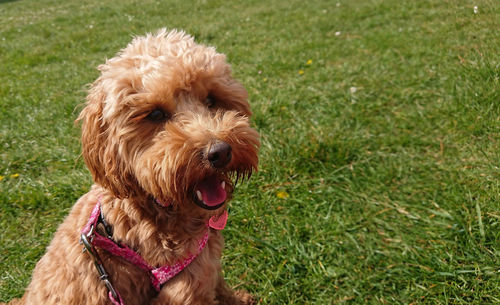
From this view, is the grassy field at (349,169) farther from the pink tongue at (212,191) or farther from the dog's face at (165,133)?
the dog's face at (165,133)

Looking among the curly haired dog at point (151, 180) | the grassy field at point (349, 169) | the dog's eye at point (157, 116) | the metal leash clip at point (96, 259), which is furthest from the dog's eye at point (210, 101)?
the grassy field at point (349, 169)

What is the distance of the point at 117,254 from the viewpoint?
6.42 feet

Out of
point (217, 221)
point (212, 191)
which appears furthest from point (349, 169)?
point (212, 191)

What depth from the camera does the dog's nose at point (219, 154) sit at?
180cm

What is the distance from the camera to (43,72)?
6875 mm

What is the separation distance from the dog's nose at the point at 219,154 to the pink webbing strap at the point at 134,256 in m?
0.51

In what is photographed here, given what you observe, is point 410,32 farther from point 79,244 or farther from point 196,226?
point 79,244

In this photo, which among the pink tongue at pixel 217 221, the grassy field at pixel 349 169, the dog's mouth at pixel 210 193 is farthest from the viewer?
the grassy field at pixel 349 169

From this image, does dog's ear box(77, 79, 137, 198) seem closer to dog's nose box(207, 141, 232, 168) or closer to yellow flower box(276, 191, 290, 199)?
dog's nose box(207, 141, 232, 168)

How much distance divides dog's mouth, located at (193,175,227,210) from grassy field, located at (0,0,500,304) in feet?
3.51

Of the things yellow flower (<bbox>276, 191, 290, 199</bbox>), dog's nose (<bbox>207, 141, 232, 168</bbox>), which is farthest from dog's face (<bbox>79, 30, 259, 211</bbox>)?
yellow flower (<bbox>276, 191, 290, 199</bbox>)

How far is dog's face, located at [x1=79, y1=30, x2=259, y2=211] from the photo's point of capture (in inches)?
72.0

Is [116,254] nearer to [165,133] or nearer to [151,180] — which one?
[151,180]

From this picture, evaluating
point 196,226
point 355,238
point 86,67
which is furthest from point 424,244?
point 86,67
